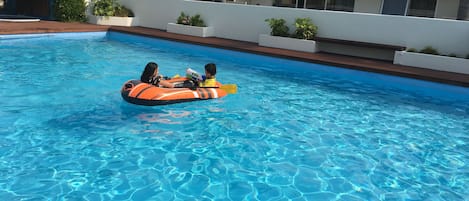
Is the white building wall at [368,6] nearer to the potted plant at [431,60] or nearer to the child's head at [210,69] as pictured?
the potted plant at [431,60]

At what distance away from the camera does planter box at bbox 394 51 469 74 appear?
9.50 metres

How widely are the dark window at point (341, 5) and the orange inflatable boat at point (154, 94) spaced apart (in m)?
9.90

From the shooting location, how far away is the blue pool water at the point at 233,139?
412cm

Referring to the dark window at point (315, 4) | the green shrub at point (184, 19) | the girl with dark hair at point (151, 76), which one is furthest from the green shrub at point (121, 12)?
the girl with dark hair at point (151, 76)

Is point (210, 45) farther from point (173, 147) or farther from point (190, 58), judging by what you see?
point (173, 147)

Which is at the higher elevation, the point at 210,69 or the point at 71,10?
the point at 71,10

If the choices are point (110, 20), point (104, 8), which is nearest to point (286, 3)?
point (110, 20)

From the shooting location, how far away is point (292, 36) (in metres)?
11.8

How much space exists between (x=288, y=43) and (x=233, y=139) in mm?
6790

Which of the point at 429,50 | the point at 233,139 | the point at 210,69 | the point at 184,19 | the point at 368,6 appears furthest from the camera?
the point at 368,6

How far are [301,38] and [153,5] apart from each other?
19.8 ft

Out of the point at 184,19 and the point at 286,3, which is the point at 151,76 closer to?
the point at 184,19

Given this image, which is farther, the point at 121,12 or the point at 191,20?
the point at 121,12

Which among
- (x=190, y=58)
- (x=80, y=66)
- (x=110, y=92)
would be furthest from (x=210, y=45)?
(x=110, y=92)
